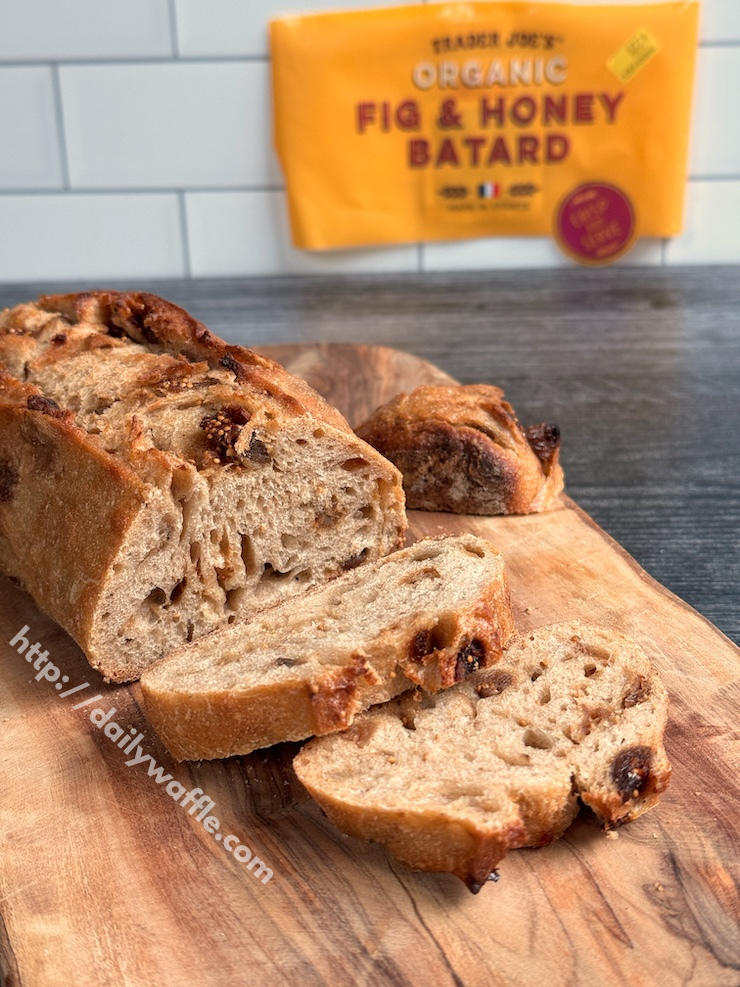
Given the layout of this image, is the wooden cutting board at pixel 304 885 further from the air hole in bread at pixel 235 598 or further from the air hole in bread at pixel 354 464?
the air hole in bread at pixel 354 464

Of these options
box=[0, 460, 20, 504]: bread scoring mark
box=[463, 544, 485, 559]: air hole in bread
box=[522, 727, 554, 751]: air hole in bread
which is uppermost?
box=[0, 460, 20, 504]: bread scoring mark

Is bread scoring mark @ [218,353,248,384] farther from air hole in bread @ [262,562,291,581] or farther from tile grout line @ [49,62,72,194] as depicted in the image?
tile grout line @ [49,62,72,194]

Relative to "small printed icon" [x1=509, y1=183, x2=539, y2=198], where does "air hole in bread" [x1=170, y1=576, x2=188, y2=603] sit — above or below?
below

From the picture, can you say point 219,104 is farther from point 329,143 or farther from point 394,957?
point 394,957

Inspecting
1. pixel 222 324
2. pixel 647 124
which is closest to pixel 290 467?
pixel 222 324

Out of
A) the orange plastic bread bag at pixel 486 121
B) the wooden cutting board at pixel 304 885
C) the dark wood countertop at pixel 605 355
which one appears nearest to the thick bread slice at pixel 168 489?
the wooden cutting board at pixel 304 885

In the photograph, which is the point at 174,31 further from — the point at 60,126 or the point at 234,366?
the point at 234,366

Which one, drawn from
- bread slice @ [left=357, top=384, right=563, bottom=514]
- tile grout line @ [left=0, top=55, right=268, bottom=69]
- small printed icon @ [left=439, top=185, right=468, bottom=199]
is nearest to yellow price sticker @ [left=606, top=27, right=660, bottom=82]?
small printed icon @ [left=439, top=185, right=468, bottom=199]

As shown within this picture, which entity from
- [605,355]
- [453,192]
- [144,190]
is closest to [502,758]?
[605,355]
